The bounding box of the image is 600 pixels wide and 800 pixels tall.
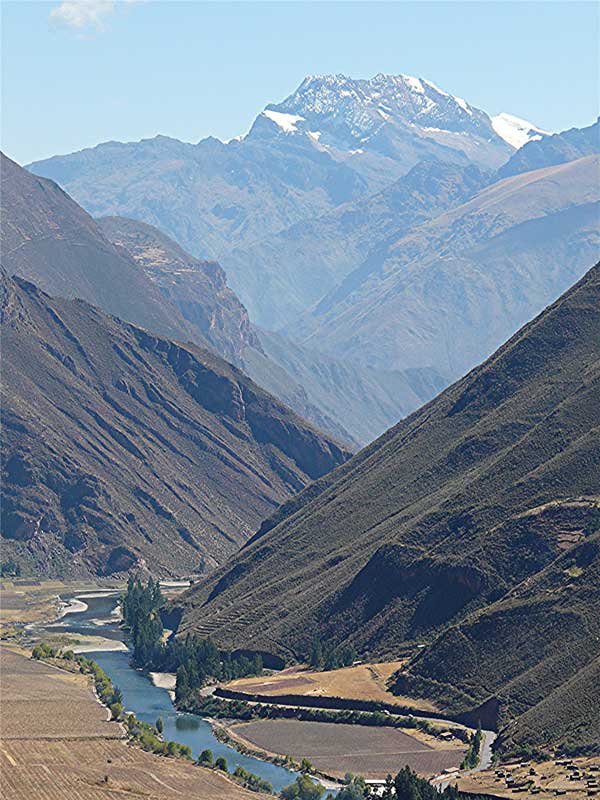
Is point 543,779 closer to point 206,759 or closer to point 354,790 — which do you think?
point 354,790

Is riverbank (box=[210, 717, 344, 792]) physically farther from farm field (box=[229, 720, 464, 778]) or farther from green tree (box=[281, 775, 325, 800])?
green tree (box=[281, 775, 325, 800])

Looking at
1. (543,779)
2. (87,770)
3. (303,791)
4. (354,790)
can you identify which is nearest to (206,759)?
(87,770)

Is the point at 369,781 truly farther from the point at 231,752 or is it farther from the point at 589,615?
the point at 589,615

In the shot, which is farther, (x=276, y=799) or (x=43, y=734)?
(x=43, y=734)

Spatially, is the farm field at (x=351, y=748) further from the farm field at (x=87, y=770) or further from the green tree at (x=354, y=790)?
the farm field at (x=87, y=770)

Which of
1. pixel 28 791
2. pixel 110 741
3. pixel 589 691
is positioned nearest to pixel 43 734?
pixel 110 741
